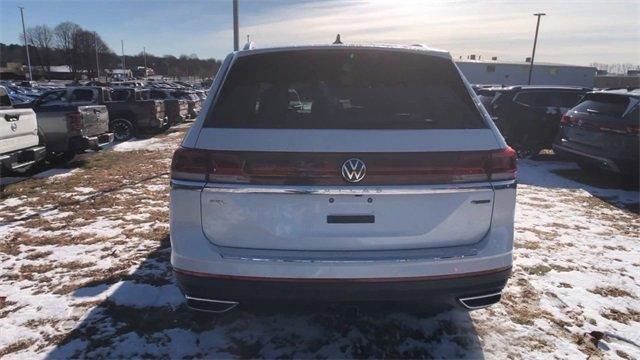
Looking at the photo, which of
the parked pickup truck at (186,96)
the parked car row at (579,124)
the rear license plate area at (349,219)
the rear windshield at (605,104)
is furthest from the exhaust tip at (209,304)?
the parked pickup truck at (186,96)

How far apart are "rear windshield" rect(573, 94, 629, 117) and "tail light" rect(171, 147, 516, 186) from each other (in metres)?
6.95

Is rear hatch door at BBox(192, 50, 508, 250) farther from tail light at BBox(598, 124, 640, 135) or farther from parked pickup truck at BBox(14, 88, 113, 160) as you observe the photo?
parked pickup truck at BBox(14, 88, 113, 160)

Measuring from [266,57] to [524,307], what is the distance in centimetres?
270

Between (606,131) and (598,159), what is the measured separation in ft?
1.64

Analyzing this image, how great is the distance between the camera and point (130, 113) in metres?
15.5

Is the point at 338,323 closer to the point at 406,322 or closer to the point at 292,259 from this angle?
the point at 406,322

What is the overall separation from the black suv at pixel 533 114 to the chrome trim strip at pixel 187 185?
10.5 metres

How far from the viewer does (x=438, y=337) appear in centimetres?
307

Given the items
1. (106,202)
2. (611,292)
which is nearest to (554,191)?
(611,292)

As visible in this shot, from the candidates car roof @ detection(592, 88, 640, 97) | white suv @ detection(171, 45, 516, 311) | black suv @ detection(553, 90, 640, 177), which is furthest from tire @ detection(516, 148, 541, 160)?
white suv @ detection(171, 45, 516, 311)

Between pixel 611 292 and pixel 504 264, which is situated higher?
pixel 504 264

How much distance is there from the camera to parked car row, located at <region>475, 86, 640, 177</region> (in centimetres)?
760

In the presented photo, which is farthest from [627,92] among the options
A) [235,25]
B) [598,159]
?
[235,25]

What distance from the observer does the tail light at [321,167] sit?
2393 millimetres
